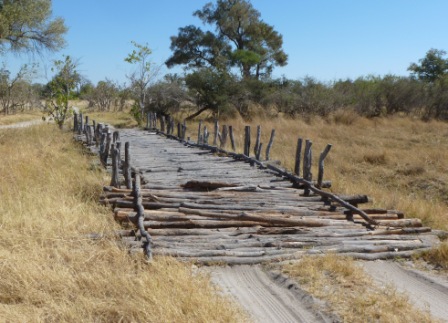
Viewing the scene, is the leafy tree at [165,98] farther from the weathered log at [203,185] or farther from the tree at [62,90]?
the weathered log at [203,185]

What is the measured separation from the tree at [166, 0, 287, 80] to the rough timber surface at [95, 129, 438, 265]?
24750 millimetres

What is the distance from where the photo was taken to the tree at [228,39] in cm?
3253

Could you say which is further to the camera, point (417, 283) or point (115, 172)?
point (115, 172)

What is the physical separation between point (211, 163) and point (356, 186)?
287 centimetres

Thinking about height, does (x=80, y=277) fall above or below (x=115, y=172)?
below

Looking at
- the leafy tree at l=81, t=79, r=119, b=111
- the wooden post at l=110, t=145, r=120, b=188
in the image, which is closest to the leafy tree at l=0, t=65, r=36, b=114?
the leafy tree at l=81, t=79, r=119, b=111

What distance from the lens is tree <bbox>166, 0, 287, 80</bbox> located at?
32.5m

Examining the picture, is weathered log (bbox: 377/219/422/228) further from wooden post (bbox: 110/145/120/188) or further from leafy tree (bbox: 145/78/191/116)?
leafy tree (bbox: 145/78/191/116)

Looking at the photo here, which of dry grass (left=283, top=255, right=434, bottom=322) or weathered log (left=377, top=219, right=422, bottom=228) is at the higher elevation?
weathered log (left=377, top=219, right=422, bottom=228)

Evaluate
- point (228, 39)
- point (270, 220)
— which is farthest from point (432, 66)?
point (270, 220)

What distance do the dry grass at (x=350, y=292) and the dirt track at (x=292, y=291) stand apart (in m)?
0.12

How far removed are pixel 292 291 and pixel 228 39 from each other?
101 ft

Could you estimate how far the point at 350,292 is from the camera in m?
3.92

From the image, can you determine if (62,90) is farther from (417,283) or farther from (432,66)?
(432,66)
